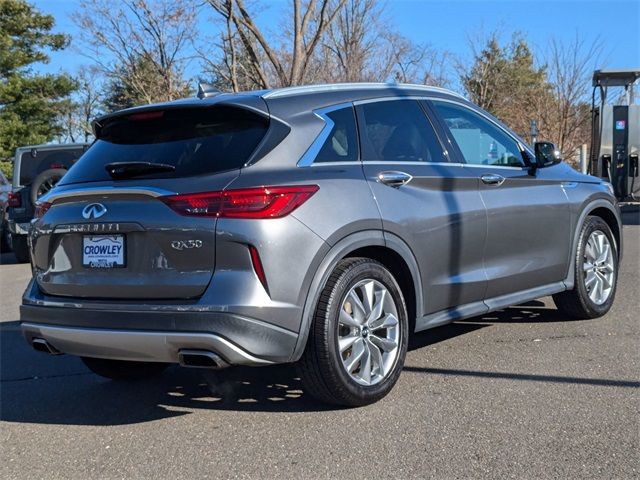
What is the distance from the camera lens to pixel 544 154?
5625 mm

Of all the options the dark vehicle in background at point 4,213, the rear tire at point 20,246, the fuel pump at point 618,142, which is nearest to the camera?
the rear tire at point 20,246

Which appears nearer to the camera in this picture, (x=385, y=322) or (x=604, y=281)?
(x=385, y=322)

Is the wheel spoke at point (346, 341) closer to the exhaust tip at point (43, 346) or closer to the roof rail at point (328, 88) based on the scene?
the roof rail at point (328, 88)

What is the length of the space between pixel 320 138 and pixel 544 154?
7.59ft

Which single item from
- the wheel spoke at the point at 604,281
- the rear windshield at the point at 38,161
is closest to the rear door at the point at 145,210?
the wheel spoke at the point at 604,281

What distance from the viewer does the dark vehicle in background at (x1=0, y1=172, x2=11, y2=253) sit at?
1338cm

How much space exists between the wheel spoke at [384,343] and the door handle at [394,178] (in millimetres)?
894

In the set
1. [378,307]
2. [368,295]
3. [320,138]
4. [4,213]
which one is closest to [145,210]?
[320,138]

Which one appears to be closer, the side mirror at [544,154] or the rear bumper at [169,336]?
the rear bumper at [169,336]

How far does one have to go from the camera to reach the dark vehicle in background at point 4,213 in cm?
1338

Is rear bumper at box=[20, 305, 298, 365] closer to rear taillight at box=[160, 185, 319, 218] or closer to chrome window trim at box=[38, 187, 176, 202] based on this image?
rear taillight at box=[160, 185, 319, 218]

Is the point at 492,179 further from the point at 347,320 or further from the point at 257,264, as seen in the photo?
the point at 257,264

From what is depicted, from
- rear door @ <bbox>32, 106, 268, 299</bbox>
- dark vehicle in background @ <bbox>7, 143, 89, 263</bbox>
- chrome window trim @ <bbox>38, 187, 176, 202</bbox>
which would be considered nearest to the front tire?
rear door @ <bbox>32, 106, 268, 299</bbox>

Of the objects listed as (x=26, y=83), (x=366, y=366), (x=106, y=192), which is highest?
(x=26, y=83)
